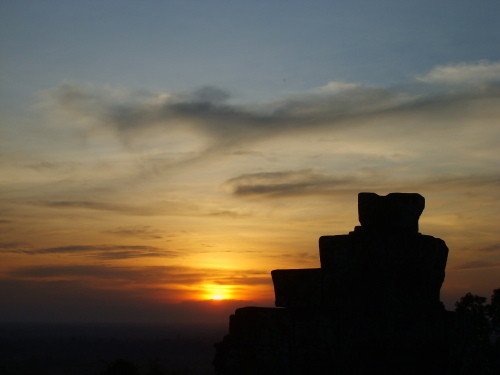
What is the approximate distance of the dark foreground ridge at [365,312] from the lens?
791cm

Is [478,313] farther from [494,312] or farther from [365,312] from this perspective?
[365,312]

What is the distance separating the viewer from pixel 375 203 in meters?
8.40

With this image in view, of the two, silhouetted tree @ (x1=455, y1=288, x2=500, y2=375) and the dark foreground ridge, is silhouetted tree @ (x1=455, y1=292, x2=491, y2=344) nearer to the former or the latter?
silhouetted tree @ (x1=455, y1=288, x2=500, y2=375)

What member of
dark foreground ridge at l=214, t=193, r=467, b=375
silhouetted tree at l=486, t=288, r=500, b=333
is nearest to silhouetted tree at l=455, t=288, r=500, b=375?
silhouetted tree at l=486, t=288, r=500, b=333

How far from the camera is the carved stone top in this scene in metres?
8.27

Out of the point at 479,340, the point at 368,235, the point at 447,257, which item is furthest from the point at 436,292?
the point at 479,340

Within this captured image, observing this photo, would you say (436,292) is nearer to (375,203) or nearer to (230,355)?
(375,203)

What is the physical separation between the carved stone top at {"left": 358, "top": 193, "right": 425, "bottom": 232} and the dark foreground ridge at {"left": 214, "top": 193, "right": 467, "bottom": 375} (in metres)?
0.01

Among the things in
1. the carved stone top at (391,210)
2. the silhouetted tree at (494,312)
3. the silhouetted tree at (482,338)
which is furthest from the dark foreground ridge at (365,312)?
the silhouetted tree at (494,312)

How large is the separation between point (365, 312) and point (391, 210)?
1379 mm

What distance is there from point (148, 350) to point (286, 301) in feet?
398

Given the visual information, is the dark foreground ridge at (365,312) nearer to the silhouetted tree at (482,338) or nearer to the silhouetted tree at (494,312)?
the silhouetted tree at (482,338)

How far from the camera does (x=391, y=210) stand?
27.3 ft

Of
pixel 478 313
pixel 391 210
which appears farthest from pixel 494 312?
pixel 391 210
